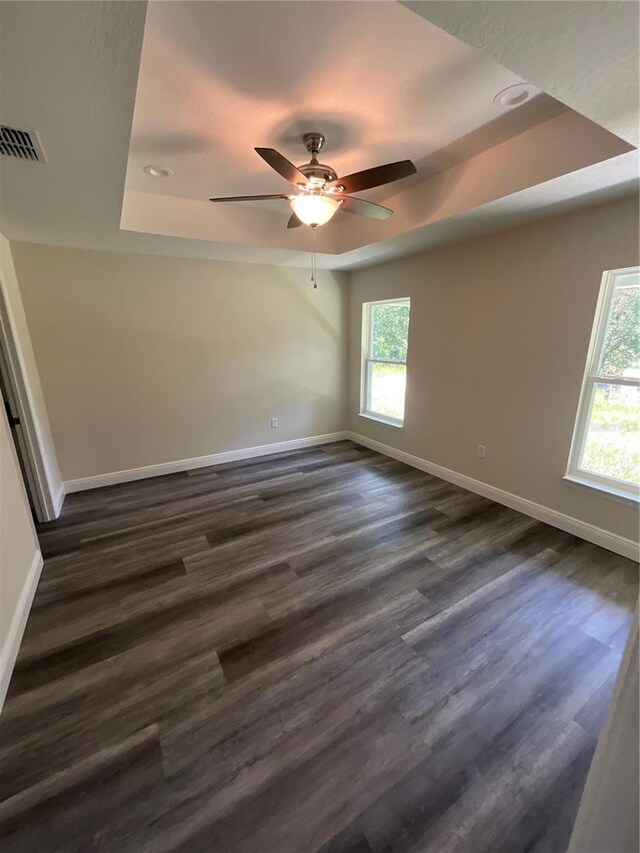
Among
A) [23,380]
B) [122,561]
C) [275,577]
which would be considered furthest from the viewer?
[23,380]

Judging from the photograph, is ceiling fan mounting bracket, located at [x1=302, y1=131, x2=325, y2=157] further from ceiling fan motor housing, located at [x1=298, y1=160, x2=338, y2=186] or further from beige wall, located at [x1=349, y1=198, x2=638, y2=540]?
beige wall, located at [x1=349, y1=198, x2=638, y2=540]

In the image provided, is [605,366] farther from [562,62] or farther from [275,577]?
[275,577]

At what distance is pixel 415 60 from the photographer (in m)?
1.49

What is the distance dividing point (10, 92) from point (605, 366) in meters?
3.47

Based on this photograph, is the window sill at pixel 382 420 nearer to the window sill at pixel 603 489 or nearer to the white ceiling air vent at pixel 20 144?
the window sill at pixel 603 489

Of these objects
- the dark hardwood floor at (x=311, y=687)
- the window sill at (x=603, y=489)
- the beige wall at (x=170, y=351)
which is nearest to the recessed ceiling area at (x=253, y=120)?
the beige wall at (x=170, y=351)

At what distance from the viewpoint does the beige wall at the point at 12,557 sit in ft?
Answer: 5.59

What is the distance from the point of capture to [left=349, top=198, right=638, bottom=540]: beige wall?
2506 mm

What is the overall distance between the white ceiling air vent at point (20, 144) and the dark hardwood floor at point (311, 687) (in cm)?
237

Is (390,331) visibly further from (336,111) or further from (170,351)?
(336,111)

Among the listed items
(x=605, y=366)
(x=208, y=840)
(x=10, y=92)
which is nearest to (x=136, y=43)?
(x=10, y=92)

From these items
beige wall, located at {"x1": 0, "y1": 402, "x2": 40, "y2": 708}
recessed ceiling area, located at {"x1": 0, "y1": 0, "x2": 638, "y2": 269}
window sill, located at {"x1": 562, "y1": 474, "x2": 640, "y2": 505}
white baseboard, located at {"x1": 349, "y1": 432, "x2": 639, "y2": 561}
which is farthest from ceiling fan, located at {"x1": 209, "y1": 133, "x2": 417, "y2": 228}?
white baseboard, located at {"x1": 349, "y1": 432, "x2": 639, "y2": 561}

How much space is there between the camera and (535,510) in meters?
3.01

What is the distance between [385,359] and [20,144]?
3.71 meters
